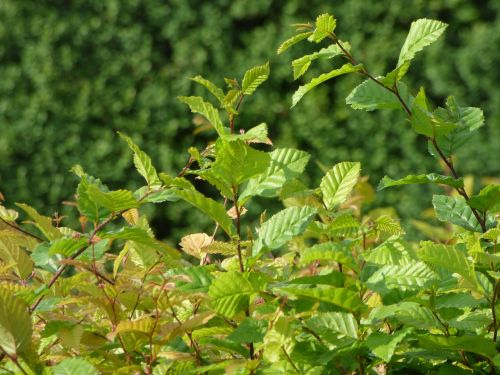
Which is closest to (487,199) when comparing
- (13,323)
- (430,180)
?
(430,180)

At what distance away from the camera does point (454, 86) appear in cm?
610

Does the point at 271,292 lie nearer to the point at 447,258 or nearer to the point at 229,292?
the point at 229,292

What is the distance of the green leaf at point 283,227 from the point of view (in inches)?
47.1

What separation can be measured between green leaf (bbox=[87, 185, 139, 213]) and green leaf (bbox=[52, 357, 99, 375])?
0.22 meters

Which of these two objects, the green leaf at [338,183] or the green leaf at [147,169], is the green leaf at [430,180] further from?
the green leaf at [147,169]

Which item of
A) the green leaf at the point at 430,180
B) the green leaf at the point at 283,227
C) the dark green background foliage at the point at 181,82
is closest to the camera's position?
the green leaf at the point at 283,227

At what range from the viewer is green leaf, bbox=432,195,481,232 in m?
1.39

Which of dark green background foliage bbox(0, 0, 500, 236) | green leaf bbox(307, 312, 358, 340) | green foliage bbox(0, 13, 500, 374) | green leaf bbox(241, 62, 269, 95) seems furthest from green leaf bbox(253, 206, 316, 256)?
dark green background foliage bbox(0, 0, 500, 236)

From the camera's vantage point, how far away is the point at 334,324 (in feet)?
3.76

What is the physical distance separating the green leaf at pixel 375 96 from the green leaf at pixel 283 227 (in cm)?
25

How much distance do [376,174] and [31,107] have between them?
2.50 meters

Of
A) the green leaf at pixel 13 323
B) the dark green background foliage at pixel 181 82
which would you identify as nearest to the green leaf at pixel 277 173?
the green leaf at pixel 13 323

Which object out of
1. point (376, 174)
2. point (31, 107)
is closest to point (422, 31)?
point (376, 174)

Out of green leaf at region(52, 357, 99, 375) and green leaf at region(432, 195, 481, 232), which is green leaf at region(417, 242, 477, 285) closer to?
green leaf at region(432, 195, 481, 232)
